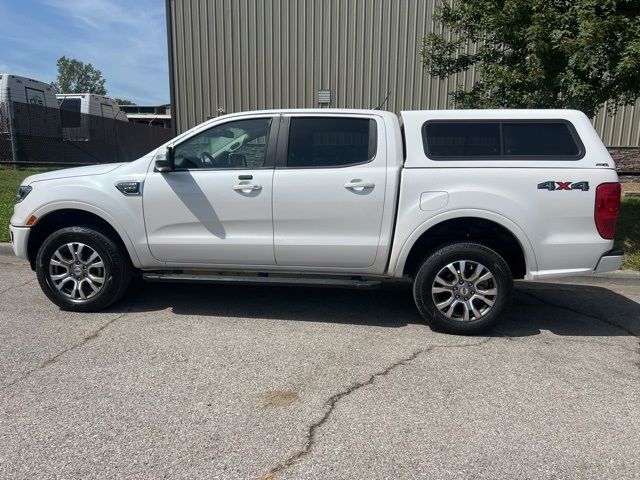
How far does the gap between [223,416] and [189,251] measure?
6.38ft

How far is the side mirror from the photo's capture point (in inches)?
171

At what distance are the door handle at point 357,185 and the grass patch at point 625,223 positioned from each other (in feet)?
13.3

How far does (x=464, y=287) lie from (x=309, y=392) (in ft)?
5.77

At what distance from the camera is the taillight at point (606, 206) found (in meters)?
3.95

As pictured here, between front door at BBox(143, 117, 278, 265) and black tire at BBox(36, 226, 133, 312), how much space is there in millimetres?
380

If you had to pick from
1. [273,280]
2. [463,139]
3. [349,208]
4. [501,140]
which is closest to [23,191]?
[273,280]

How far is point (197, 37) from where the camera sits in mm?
14172

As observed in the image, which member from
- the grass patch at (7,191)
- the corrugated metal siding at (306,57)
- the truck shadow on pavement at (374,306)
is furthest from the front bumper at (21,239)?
the corrugated metal siding at (306,57)

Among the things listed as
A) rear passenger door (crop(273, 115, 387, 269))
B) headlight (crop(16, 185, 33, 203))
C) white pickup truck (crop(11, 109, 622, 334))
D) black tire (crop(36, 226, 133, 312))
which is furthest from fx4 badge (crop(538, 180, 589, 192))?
headlight (crop(16, 185, 33, 203))

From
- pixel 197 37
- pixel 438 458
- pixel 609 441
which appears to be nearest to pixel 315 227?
pixel 438 458

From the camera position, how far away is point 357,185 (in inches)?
166

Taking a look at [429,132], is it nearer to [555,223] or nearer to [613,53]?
[555,223]

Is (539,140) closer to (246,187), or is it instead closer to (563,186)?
(563,186)

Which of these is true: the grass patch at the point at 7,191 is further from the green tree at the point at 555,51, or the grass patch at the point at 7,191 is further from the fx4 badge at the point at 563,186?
the green tree at the point at 555,51
